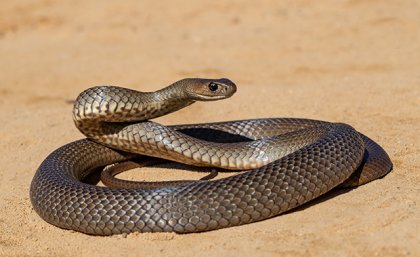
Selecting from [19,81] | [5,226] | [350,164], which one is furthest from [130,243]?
[19,81]

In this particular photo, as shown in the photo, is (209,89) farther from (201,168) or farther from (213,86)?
(201,168)

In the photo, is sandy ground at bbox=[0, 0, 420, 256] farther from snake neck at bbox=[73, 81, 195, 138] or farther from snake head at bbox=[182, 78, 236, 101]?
snake head at bbox=[182, 78, 236, 101]

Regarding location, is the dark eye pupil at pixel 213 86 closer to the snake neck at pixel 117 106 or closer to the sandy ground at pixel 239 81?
the snake neck at pixel 117 106

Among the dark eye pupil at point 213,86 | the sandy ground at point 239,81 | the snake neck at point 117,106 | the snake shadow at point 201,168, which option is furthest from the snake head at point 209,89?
the sandy ground at point 239,81

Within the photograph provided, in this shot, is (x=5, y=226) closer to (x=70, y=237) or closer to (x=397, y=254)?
(x=70, y=237)

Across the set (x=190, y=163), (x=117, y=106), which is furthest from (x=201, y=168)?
(x=117, y=106)
